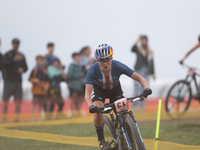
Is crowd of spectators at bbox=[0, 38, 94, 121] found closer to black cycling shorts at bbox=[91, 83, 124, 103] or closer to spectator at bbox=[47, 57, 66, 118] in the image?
spectator at bbox=[47, 57, 66, 118]

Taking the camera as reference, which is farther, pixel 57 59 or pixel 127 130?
pixel 57 59

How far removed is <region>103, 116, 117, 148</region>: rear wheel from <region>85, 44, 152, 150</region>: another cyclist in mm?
61

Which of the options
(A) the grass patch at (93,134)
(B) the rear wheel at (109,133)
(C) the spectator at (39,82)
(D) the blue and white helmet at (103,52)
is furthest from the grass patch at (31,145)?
(C) the spectator at (39,82)

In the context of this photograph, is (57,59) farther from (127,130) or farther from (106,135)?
(127,130)

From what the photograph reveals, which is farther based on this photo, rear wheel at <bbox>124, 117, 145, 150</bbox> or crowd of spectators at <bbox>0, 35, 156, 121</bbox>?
crowd of spectators at <bbox>0, 35, 156, 121</bbox>

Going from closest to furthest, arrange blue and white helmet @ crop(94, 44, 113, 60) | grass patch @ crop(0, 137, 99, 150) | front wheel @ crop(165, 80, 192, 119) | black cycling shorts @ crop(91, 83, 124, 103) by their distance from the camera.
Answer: blue and white helmet @ crop(94, 44, 113, 60) → black cycling shorts @ crop(91, 83, 124, 103) → grass patch @ crop(0, 137, 99, 150) → front wheel @ crop(165, 80, 192, 119)

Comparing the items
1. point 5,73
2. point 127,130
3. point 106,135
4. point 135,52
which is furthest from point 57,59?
point 127,130

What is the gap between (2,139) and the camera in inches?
309

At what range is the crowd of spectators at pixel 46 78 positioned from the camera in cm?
1109

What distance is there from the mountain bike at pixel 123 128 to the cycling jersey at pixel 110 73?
552 millimetres

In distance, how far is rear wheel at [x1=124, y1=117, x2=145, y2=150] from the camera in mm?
5031

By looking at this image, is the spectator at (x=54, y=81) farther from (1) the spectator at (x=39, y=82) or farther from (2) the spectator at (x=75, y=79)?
(2) the spectator at (x=75, y=79)

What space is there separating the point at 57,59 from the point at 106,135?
6063 millimetres

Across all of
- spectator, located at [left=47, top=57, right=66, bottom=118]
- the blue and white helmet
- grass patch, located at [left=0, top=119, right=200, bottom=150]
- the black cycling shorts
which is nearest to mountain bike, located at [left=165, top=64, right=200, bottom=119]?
grass patch, located at [left=0, top=119, right=200, bottom=150]
